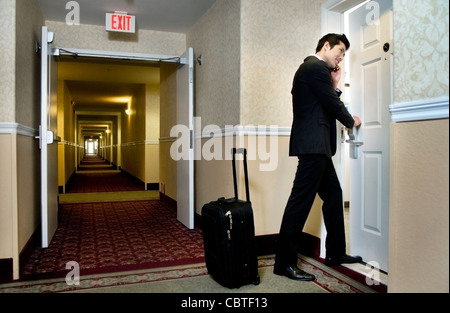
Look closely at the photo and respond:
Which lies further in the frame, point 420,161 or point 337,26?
point 337,26

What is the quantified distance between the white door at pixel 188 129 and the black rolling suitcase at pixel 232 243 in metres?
1.53

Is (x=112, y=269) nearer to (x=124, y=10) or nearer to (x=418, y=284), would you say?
(x=418, y=284)

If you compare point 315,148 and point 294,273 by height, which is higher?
point 315,148

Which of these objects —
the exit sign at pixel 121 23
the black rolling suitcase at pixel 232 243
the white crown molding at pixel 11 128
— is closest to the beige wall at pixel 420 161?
the black rolling suitcase at pixel 232 243

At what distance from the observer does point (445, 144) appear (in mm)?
1350

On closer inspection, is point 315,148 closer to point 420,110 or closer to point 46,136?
point 420,110

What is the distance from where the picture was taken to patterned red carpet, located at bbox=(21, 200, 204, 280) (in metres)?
2.56

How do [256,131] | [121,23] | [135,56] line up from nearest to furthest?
[256,131] → [121,23] → [135,56]

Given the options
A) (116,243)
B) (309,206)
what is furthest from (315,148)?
(116,243)

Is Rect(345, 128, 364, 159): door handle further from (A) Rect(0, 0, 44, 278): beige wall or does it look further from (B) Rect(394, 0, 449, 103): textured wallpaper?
(A) Rect(0, 0, 44, 278): beige wall

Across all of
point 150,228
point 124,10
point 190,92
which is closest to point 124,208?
point 150,228

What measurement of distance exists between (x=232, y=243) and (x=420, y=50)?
1287 millimetres

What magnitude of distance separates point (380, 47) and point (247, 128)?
1.06 meters

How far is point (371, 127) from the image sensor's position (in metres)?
2.46
